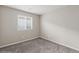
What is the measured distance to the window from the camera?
15.9 feet

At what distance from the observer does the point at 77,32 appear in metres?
3.54

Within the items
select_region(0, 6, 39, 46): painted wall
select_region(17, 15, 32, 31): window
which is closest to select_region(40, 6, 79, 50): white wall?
select_region(17, 15, 32, 31): window

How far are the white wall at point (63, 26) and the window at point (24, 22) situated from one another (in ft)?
4.06

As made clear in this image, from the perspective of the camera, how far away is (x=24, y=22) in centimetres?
533

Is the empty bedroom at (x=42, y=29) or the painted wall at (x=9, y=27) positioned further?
the painted wall at (x=9, y=27)

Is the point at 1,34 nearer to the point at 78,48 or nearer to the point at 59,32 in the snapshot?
the point at 59,32

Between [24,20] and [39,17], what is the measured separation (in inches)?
63.7

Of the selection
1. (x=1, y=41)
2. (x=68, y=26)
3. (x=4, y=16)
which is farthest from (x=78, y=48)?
(x=4, y=16)

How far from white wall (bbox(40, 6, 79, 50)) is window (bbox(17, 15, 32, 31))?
124 cm

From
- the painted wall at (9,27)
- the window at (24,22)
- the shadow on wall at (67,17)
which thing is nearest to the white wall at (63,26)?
the shadow on wall at (67,17)

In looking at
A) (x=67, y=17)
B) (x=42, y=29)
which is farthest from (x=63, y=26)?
(x=42, y=29)

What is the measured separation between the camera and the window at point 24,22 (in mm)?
4859

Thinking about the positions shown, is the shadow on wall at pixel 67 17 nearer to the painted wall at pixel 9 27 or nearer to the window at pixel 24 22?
the window at pixel 24 22

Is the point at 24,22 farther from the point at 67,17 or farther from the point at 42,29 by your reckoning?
the point at 67,17
